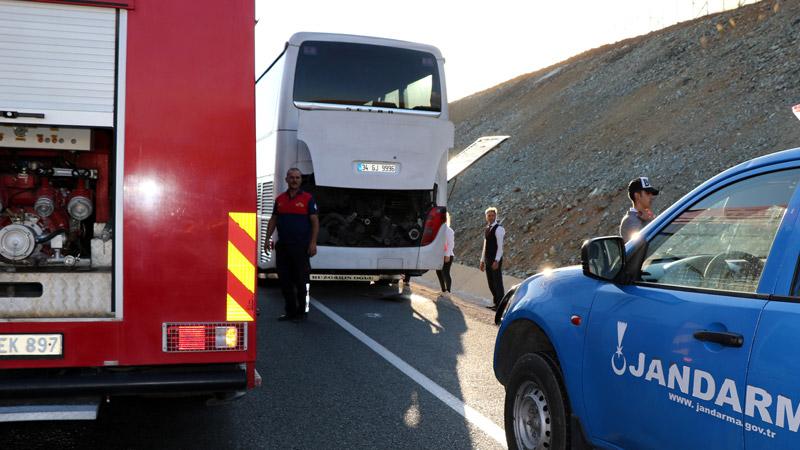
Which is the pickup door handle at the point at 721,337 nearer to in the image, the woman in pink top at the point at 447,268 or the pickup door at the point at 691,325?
the pickup door at the point at 691,325

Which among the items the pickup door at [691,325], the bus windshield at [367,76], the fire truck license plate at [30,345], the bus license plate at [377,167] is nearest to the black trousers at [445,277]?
the bus license plate at [377,167]

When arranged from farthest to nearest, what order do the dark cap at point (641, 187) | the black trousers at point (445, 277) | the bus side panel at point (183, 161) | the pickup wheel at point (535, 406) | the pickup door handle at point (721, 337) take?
the black trousers at point (445, 277)
the dark cap at point (641, 187)
the bus side panel at point (183, 161)
the pickup wheel at point (535, 406)
the pickup door handle at point (721, 337)

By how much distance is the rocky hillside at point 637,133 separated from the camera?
2517 centimetres

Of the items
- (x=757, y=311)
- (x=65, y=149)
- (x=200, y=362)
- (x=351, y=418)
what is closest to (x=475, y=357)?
(x=351, y=418)

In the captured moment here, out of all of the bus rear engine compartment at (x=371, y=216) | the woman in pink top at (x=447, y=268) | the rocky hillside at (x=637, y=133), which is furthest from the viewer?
the rocky hillside at (x=637, y=133)

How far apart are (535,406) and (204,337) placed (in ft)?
5.97

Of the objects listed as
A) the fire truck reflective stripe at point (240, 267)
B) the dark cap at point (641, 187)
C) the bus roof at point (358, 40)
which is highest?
the bus roof at point (358, 40)

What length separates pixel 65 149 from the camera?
4.61 meters

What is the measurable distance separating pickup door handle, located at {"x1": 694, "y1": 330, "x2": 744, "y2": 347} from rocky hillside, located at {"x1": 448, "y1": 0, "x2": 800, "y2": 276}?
19.3m

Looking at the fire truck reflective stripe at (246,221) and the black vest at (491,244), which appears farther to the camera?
the black vest at (491,244)

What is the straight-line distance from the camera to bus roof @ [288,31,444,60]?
41.9 ft

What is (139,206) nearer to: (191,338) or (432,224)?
(191,338)

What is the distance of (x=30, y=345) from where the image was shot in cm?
414

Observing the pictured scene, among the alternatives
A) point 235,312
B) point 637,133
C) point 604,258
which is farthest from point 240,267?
point 637,133
